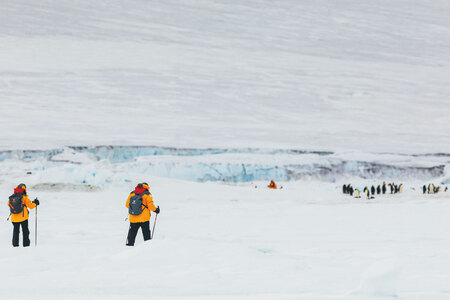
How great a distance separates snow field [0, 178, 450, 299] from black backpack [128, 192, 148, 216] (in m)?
0.40

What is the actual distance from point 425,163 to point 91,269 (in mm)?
27087

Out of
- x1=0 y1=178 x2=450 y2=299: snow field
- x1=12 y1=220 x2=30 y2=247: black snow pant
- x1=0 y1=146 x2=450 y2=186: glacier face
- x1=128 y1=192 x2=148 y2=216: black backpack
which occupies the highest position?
x1=0 y1=146 x2=450 y2=186: glacier face

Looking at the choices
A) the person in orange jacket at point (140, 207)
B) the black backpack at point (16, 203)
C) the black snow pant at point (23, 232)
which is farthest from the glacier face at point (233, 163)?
the person in orange jacket at point (140, 207)

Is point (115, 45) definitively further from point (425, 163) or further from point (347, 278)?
point (347, 278)

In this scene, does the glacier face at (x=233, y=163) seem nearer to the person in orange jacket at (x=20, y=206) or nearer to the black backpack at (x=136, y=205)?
the person in orange jacket at (x=20, y=206)

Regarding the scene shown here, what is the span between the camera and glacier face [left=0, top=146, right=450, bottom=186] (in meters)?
26.3

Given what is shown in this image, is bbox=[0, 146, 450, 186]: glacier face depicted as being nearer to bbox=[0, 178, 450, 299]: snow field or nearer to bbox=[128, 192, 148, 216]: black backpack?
bbox=[0, 178, 450, 299]: snow field

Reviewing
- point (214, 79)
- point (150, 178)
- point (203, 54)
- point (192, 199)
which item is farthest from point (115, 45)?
point (192, 199)

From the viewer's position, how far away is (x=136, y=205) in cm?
675

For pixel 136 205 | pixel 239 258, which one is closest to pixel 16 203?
pixel 136 205

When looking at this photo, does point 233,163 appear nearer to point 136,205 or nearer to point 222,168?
point 222,168

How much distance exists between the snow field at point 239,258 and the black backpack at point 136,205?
0.40 metres

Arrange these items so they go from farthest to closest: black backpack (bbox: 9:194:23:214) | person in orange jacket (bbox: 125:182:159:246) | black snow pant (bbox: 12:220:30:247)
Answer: black snow pant (bbox: 12:220:30:247) → black backpack (bbox: 9:194:23:214) → person in orange jacket (bbox: 125:182:159:246)

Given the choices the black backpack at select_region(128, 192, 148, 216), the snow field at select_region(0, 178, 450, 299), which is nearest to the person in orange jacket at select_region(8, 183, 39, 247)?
the snow field at select_region(0, 178, 450, 299)
